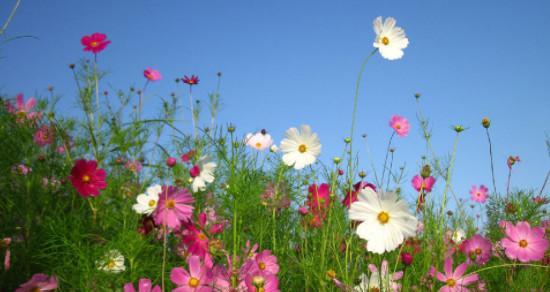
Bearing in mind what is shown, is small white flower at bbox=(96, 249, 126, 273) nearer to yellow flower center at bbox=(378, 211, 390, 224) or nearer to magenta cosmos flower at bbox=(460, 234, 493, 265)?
yellow flower center at bbox=(378, 211, 390, 224)

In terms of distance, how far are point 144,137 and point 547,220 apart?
2.09m

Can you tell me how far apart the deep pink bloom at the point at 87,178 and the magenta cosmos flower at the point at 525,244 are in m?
1.43

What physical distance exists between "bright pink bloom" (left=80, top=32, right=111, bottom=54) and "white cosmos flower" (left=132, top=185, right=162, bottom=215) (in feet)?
2.38

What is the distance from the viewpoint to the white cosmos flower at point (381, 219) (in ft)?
3.22

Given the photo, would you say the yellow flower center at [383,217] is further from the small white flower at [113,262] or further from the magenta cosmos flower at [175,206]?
the small white flower at [113,262]

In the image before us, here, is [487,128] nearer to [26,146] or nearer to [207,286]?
[207,286]

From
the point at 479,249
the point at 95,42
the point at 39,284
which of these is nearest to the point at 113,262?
the point at 39,284

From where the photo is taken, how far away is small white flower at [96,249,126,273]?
5.32 ft

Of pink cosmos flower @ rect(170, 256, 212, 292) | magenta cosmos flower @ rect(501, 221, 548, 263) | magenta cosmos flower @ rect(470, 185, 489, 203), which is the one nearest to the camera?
pink cosmos flower @ rect(170, 256, 212, 292)

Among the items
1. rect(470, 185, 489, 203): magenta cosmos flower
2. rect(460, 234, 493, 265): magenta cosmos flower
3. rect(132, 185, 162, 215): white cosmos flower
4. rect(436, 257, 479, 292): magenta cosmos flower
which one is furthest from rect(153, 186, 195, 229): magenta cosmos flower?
rect(470, 185, 489, 203): magenta cosmos flower

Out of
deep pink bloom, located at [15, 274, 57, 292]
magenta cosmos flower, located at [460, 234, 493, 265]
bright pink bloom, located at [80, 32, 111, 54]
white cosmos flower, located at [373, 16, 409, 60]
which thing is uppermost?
bright pink bloom, located at [80, 32, 111, 54]

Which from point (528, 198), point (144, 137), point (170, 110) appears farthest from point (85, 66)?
point (528, 198)

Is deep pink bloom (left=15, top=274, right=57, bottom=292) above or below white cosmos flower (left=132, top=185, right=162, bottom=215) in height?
below

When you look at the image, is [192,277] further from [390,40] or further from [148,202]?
[390,40]
